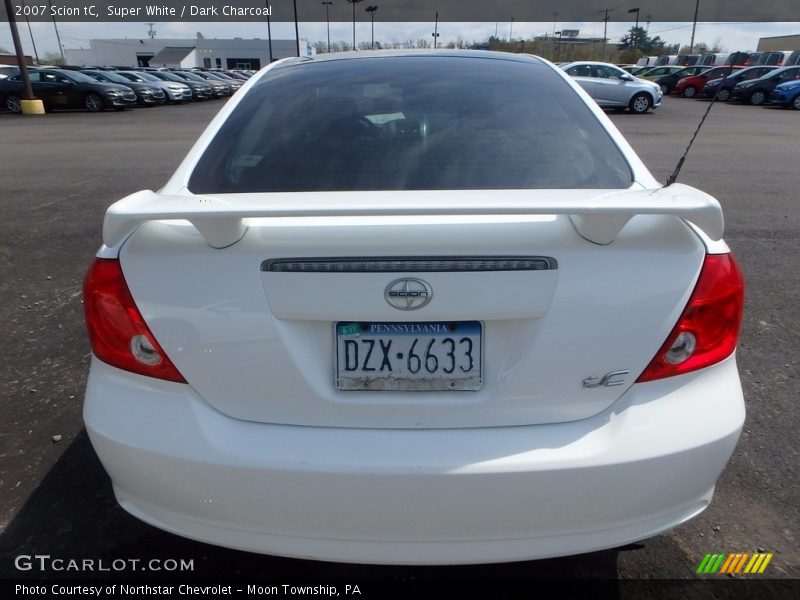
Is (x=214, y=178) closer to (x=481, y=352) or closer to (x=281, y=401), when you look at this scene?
(x=281, y=401)

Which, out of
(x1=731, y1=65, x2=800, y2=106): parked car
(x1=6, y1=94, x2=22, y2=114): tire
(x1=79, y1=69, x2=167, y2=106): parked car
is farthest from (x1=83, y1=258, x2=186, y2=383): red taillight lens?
(x1=731, y1=65, x2=800, y2=106): parked car

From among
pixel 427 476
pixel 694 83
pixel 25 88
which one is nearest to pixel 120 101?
pixel 25 88

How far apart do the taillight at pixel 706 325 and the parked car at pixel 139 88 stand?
2862 cm

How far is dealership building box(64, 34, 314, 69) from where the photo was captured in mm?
82812

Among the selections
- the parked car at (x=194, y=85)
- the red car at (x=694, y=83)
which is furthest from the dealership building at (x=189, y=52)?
the red car at (x=694, y=83)

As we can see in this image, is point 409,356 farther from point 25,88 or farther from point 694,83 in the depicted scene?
point 694,83

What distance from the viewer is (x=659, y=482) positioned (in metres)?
1.59

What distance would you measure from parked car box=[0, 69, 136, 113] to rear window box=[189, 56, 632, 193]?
81.8 feet

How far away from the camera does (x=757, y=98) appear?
27391 millimetres

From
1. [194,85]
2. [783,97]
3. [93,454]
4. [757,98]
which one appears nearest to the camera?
[93,454]

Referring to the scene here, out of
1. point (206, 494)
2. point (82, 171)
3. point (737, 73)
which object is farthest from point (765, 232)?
point (737, 73)

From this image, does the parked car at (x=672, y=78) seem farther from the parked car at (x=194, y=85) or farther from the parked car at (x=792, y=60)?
the parked car at (x=194, y=85)

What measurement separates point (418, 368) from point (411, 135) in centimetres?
99

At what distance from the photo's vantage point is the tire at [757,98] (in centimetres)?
2709
